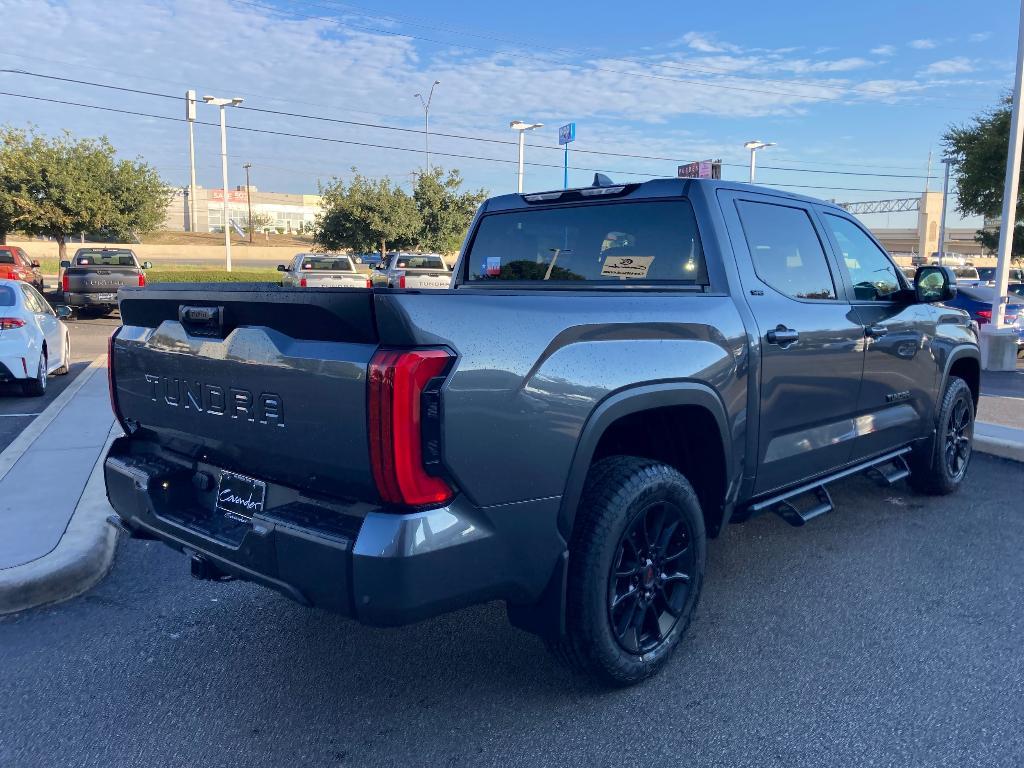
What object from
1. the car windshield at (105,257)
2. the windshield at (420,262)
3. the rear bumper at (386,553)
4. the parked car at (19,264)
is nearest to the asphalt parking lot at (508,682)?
the rear bumper at (386,553)

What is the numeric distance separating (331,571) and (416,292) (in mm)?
→ 843

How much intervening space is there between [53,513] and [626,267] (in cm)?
353

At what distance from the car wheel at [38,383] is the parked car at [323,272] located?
10.2 m

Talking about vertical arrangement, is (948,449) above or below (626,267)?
below

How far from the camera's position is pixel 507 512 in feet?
8.42

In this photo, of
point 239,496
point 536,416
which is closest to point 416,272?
point 239,496

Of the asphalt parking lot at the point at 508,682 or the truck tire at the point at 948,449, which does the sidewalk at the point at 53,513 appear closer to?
the asphalt parking lot at the point at 508,682

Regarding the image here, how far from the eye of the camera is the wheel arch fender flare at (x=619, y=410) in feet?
9.02

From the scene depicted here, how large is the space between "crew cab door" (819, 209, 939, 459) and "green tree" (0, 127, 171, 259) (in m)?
35.3

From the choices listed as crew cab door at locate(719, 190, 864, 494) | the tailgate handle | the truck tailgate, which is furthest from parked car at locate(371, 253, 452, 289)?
the tailgate handle

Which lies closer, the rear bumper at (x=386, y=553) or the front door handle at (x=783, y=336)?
the rear bumper at (x=386, y=553)

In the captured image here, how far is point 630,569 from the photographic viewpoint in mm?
3107

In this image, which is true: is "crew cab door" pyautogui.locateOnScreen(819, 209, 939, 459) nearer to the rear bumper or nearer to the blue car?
the rear bumper

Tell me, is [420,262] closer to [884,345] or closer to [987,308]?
[987,308]
